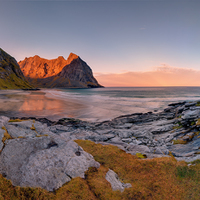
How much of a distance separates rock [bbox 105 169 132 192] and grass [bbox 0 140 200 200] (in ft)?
0.66

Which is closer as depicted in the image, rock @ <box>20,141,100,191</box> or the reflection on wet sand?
rock @ <box>20,141,100,191</box>

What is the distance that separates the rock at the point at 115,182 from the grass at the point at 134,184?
0.66ft

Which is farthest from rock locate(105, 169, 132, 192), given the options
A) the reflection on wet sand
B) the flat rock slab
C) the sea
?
the reflection on wet sand

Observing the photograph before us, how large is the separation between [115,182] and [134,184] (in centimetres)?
100

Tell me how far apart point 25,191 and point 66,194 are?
5.60ft

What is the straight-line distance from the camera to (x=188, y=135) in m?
15.1

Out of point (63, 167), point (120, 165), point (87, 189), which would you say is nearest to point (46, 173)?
point (63, 167)

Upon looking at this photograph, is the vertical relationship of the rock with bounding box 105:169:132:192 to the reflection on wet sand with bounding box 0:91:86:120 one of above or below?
above

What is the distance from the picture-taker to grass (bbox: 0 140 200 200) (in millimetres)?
5258

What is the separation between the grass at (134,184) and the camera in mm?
5258

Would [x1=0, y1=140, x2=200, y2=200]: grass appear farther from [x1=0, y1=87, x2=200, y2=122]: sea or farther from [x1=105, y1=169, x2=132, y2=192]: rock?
[x1=0, y1=87, x2=200, y2=122]: sea

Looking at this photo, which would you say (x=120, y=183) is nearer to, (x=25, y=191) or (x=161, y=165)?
(x=161, y=165)

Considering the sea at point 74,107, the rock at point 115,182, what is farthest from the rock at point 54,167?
the sea at point 74,107

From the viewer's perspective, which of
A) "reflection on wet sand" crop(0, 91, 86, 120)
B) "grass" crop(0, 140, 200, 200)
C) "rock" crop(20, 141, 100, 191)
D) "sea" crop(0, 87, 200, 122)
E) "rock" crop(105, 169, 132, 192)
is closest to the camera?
"grass" crop(0, 140, 200, 200)
